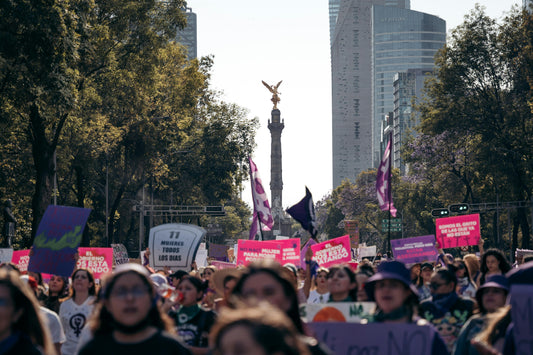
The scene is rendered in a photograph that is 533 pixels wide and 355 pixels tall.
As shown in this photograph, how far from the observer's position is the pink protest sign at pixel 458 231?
1886cm

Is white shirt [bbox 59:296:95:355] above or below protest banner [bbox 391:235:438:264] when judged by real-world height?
below

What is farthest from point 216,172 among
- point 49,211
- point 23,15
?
point 49,211

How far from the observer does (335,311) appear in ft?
19.9

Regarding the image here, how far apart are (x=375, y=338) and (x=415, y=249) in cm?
1394

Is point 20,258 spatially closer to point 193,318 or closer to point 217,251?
point 193,318

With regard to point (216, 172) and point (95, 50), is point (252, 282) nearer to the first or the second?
point (95, 50)

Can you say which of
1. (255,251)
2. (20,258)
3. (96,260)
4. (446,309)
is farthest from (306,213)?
(446,309)

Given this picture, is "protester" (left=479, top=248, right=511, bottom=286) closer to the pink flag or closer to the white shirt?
the white shirt

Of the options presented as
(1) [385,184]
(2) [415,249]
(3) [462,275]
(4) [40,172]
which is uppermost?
(4) [40,172]

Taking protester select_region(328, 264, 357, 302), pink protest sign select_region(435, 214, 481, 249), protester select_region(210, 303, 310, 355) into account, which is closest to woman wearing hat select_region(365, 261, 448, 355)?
protester select_region(328, 264, 357, 302)

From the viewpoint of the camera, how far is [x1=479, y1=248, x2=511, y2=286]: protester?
28.6 feet

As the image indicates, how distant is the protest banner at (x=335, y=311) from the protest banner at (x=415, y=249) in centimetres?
1255

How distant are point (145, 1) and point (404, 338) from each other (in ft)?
83.2

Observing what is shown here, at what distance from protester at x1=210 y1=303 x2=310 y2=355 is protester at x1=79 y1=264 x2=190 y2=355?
5.16 feet
